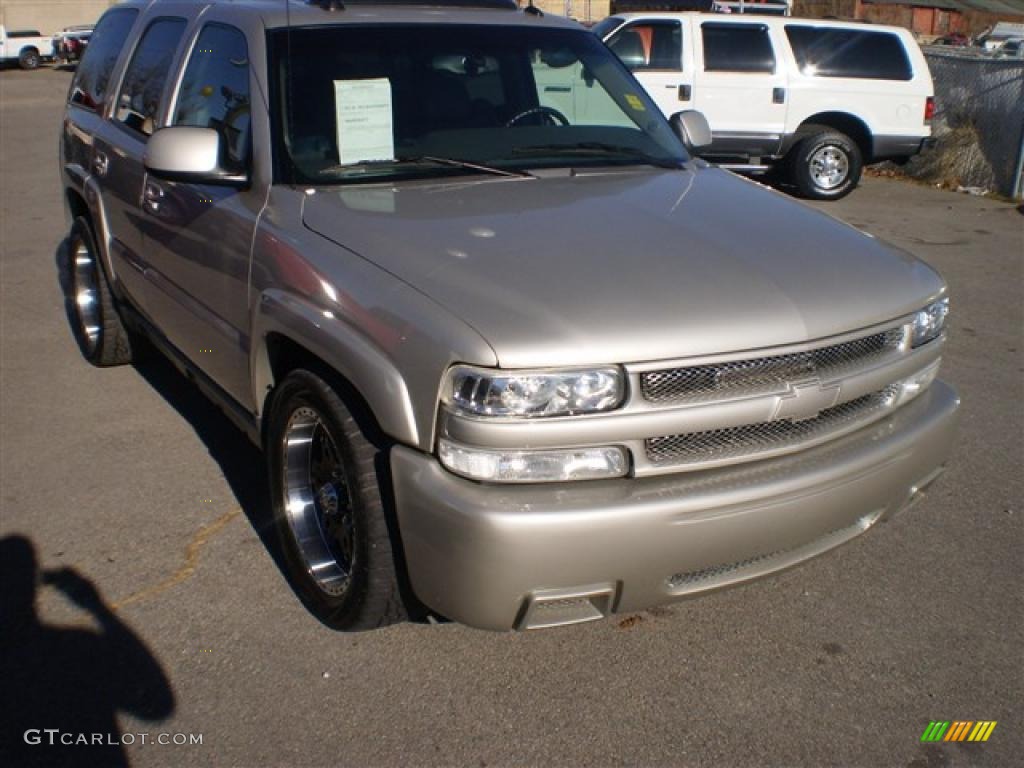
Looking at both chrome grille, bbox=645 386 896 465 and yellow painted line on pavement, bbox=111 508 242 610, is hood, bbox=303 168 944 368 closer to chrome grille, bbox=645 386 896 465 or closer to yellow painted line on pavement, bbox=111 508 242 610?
chrome grille, bbox=645 386 896 465

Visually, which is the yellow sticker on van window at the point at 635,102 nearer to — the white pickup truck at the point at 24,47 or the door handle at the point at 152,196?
the door handle at the point at 152,196

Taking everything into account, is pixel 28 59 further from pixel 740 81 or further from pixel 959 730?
pixel 959 730

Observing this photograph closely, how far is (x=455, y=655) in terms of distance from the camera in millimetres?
3328

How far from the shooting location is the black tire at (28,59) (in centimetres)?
3511

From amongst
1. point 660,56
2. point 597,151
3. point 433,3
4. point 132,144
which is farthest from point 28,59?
point 597,151

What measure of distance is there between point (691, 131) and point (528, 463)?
8.55 feet

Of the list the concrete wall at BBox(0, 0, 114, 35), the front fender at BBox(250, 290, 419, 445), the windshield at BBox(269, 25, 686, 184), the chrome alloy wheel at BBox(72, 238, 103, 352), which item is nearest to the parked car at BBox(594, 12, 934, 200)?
the chrome alloy wheel at BBox(72, 238, 103, 352)

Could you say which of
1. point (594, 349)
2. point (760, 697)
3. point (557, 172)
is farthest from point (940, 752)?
point (557, 172)

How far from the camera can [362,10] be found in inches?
164

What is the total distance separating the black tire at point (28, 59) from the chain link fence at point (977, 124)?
3085 centimetres

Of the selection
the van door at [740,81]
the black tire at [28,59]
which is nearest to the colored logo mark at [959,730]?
the van door at [740,81]

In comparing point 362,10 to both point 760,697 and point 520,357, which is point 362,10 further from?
point 760,697

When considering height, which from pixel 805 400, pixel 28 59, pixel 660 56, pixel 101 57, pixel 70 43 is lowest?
pixel 805 400

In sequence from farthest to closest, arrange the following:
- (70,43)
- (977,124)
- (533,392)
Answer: (70,43) → (977,124) → (533,392)
